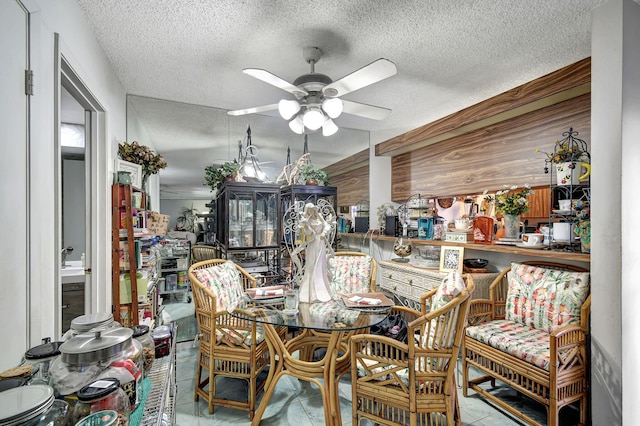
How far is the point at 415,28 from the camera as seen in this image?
187 centimetres

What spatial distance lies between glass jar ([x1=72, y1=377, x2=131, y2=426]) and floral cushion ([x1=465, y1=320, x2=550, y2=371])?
2154 millimetres

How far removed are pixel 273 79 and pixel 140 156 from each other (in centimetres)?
154

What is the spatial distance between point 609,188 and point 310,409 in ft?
7.64

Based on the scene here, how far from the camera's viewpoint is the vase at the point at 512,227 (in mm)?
2586

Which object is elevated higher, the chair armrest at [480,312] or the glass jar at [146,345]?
the glass jar at [146,345]

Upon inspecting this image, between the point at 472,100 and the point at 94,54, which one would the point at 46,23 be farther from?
the point at 472,100

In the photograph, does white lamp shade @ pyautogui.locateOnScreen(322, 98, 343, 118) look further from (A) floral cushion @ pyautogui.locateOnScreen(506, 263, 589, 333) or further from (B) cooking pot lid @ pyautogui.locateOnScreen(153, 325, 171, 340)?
(A) floral cushion @ pyautogui.locateOnScreen(506, 263, 589, 333)

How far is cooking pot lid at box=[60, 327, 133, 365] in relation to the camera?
0.68 metres

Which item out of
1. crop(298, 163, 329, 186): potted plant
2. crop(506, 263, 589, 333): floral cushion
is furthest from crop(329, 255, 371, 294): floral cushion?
crop(506, 263, 589, 333): floral cushion

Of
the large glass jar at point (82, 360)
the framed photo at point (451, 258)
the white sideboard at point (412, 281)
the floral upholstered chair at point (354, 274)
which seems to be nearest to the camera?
the large glass jar at point (82, 360)

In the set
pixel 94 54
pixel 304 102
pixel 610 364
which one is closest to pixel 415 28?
pixel 304 102

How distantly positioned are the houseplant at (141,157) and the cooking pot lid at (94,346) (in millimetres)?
2204

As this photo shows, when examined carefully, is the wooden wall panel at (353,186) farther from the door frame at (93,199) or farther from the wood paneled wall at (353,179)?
the door frame at (93,199)

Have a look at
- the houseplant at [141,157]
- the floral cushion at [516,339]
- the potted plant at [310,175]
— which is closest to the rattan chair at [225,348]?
the houseplant at [141,157]
